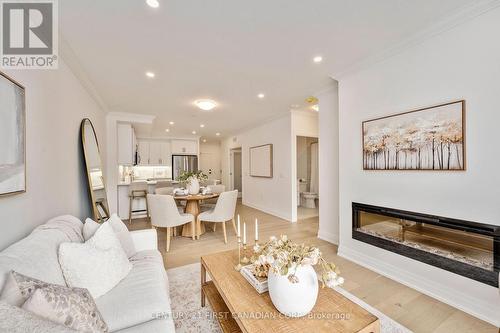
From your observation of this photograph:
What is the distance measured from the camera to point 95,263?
1.31 meters

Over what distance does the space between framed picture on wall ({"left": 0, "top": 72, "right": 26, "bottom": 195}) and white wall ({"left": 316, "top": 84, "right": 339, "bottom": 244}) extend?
3.48 metres

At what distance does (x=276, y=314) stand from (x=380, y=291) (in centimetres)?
154

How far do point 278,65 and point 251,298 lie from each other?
244cm

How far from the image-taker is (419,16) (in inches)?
69.0

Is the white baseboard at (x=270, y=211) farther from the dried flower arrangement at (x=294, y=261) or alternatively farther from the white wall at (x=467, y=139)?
the dried flower arrangement at (x=294, y=261)

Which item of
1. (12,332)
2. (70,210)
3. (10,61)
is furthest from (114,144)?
(12,332)

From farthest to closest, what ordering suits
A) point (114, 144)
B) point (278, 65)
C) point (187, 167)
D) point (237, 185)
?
point (237, 185) < point (187, 167) < point (114, 144) < point (278, 65)

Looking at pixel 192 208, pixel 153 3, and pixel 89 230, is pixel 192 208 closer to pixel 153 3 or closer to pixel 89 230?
pixel 89 230

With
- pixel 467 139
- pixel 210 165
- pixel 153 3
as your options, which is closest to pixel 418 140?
pixel 467 139

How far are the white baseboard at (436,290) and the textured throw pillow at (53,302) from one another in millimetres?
2644

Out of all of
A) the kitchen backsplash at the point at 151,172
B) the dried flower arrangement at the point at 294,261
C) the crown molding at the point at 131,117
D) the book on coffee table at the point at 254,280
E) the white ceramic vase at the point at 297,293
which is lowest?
the book on coffee table at the point at 254,280

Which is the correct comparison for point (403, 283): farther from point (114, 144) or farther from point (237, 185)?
point (237, 185)

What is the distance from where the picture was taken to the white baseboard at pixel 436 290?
1635 millimetres

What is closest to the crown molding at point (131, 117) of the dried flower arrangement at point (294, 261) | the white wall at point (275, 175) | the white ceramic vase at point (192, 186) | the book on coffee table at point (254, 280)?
the white ceramic vase at point (192, 186)
